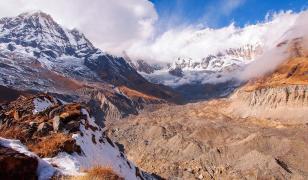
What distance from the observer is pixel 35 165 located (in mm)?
18938

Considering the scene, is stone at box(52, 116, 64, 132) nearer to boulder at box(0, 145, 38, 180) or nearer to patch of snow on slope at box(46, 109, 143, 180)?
patch of snow on slope at box(46, 109, 143, 180)

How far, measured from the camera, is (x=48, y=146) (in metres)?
23.9

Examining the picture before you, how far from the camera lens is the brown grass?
898 inches

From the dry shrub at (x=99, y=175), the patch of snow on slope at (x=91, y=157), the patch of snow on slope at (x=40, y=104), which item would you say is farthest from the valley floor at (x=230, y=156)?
the dry shrub at (x=99, y=175)

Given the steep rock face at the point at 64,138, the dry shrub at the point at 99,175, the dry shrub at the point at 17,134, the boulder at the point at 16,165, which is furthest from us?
the dry shrub at the point at 17,134

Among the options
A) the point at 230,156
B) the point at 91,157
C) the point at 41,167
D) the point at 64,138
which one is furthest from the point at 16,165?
the point at 230,156

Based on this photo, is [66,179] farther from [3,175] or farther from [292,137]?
[292,137]

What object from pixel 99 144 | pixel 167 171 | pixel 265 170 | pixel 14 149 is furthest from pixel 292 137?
pixel 14 149

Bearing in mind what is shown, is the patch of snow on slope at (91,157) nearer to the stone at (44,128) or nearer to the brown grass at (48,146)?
the brown grass at (48,146)

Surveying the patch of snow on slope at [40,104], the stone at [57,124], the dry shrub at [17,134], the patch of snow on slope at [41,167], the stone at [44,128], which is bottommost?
the patch of snow on slope at [41,167]

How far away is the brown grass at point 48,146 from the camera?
22.8 meters

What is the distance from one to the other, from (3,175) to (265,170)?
126 meters

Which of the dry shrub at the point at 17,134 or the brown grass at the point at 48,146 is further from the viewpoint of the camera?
the dry shrub at the point at 17,134

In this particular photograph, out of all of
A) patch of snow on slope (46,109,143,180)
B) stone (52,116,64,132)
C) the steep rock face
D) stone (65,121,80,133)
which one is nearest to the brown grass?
the steep rock face
